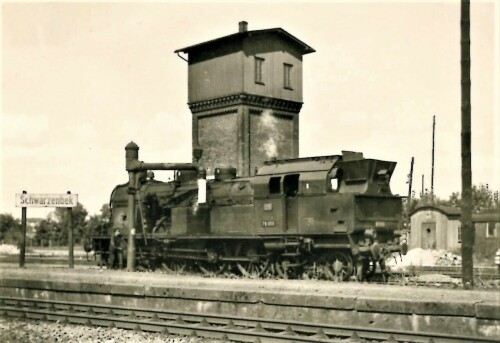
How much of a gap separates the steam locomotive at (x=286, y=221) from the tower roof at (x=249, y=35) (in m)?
10.2

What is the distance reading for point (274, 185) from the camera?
1880 centimetres

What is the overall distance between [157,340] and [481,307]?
19.9ft

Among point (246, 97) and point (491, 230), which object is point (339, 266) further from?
point (246, 97)

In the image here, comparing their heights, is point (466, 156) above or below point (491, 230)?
above

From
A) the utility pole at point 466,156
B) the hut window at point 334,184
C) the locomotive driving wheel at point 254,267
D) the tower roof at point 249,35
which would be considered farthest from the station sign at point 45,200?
the utility pole at point 466,156

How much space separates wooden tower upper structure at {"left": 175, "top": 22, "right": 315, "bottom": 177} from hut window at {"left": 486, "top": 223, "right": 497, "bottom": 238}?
10.2m

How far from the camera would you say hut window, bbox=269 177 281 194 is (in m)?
18.7

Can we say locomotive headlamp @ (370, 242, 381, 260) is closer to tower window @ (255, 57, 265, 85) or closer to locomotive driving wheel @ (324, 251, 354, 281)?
locomotive driving wheel @ (324, 251, 354, 281)

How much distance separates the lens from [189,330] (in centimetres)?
1198

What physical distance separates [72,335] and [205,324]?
2940mm

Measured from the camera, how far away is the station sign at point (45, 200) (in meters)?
23.5

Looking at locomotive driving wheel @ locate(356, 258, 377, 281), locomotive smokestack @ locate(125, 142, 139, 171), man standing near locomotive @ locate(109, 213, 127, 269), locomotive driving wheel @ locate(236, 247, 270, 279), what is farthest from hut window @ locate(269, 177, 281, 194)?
man standing near locomotive @ locate(109, 213, 127, 269)

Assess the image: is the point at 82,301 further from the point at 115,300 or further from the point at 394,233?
the point at 394,233

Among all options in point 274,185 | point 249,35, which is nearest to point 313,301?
point 274,185
